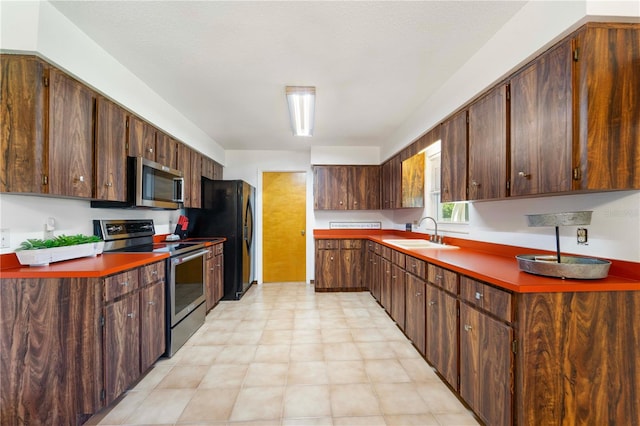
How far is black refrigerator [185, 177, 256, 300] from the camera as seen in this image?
4.00 metres

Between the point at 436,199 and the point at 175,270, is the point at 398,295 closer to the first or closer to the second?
the point at 436,199

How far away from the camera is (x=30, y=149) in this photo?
1.62m

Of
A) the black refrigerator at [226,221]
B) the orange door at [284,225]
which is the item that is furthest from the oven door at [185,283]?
the orange door at [284,225]

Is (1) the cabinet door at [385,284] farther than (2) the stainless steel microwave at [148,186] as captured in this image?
Yes

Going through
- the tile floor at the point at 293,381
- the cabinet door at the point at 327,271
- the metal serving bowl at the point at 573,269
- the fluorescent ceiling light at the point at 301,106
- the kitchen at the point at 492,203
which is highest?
the fluorescent ceiling light at the point at 301,106

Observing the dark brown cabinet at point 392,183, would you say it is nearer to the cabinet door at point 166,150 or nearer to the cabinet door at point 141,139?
the cabinet door at point 166,150

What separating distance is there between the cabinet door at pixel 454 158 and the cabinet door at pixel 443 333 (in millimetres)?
877

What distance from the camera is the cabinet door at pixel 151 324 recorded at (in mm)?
1995

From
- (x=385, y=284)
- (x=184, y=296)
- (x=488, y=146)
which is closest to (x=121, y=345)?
(x=184, y=296)

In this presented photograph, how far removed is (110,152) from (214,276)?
197 cm

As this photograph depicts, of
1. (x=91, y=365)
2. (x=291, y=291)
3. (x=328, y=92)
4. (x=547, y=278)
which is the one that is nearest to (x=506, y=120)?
(x=547, y=278)

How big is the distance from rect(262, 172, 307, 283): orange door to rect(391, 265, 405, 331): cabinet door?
230 centimetres

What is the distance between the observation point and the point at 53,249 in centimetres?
170

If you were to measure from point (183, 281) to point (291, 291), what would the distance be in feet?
7.01
